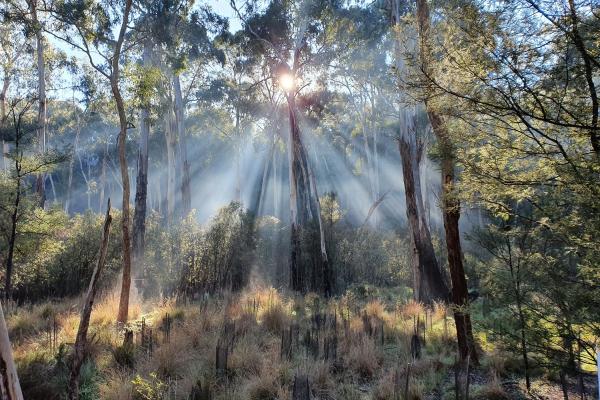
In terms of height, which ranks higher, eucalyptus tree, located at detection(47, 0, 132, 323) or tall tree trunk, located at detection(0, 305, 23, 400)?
eucalyptus tree, located at detection(47, 0, 132, 323)

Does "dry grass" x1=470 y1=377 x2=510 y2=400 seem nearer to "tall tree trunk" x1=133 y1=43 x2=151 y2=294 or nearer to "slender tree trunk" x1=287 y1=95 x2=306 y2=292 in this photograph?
"slender tree trunk" x1=287 y1=95 x2=306 y2=292

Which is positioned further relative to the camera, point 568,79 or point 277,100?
point 277,100

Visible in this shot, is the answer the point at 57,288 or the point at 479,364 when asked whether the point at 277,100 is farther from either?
the point at 479,364

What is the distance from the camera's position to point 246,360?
530 centimetres

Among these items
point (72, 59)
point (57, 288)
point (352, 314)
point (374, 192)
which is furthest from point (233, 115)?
point (352, 314)

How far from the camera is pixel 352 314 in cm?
893

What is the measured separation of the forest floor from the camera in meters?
4.47

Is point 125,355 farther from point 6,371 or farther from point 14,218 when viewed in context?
point 14,218

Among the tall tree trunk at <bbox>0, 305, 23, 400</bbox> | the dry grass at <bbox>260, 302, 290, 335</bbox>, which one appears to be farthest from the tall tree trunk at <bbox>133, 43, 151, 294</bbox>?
the tall tree trunk at <bbox>0, 305, 23, 400</bbox>

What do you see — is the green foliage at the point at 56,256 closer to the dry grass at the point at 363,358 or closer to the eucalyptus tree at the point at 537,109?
the dry grass at the point at 363,358

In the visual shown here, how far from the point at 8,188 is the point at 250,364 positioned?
7017 millimetres

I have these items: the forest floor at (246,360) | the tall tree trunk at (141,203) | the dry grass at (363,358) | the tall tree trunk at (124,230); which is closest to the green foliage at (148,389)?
the forest floor at (246,360)

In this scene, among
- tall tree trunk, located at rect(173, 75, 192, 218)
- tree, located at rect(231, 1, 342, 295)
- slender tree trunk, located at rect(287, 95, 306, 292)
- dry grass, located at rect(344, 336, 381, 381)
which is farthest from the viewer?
tall tree trunk, located at rect(173, 75, 192, 218)

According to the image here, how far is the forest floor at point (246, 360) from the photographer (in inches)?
176
